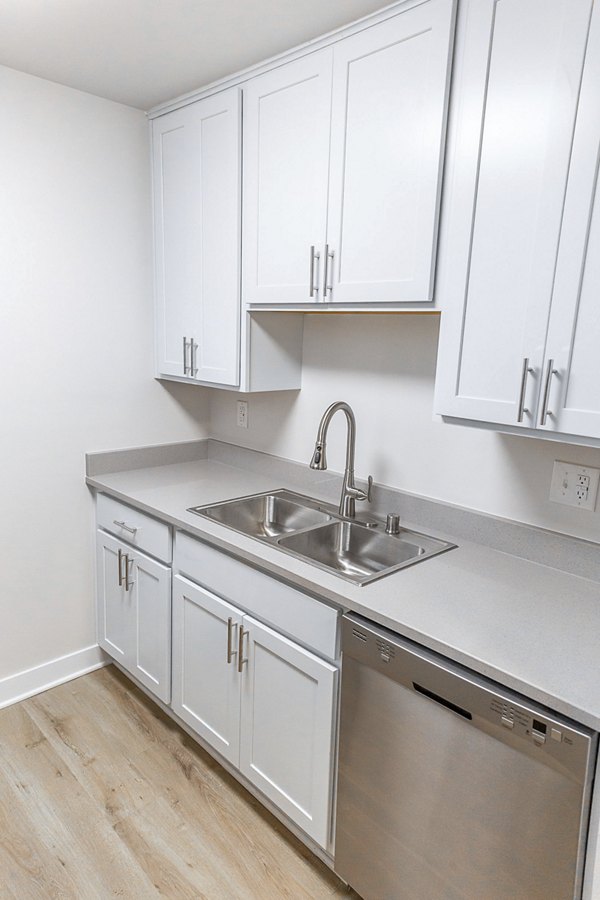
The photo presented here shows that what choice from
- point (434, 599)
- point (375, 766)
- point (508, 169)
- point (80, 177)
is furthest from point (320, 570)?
point (80, 177)

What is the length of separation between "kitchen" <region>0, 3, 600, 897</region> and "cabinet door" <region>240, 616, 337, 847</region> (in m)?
0.26

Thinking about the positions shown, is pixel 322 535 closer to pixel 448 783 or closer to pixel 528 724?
pixel 448 783

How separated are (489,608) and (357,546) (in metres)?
0.65

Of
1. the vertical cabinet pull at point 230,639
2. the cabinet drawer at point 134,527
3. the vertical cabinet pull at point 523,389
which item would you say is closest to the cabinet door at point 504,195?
the vertical cabinet pull at point 523,389

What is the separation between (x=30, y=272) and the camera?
222 cm

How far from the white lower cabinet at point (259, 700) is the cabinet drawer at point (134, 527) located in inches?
5.5

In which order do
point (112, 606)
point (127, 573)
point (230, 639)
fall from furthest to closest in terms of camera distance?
point (112, 606), point (127, 573), point (230, 639)

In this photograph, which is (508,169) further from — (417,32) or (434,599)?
(434,599)

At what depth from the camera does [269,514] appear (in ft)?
7.60

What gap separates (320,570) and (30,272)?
1.57m

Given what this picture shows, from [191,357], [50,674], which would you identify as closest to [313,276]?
[191,357]

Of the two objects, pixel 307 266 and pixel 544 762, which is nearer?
pixel 544 762

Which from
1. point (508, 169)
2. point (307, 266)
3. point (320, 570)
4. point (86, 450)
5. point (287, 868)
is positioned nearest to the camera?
point (508, 169)

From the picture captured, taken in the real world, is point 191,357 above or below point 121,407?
above
